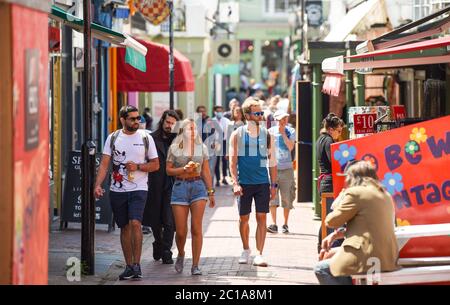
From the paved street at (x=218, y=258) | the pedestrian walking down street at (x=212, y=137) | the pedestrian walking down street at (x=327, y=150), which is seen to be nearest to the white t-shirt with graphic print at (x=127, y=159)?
the paved street at (x=218, y=258)

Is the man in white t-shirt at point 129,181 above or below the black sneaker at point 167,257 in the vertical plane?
above

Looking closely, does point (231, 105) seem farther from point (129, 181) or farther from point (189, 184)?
point (129, 181)

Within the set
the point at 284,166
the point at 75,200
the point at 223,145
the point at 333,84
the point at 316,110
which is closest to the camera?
Answer: the point at 75,200

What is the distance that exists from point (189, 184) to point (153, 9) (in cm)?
1032

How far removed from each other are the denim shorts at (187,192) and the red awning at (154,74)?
9.54 meters

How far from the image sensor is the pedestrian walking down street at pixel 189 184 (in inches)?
490

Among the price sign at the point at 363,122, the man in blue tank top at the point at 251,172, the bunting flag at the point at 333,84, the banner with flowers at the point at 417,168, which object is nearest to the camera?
the banner with flowers at the point at 417,168

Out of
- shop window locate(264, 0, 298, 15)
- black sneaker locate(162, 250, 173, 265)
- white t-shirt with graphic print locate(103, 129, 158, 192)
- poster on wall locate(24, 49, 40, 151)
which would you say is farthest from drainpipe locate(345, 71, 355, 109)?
shop window locate(264, 0, 298, 15)

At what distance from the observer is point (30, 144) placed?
8242mm

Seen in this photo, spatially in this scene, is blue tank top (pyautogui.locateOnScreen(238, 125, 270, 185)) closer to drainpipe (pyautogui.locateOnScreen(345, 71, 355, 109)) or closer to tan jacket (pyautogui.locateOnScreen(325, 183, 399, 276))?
tan jacket (pyautogui.locateOnScreen(325, 183, 399, 276))

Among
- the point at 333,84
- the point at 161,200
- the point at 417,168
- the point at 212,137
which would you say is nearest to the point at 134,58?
the point at 161,200

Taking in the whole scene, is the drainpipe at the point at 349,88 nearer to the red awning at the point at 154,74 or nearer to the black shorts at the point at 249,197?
the black shorts at the point at 249,197

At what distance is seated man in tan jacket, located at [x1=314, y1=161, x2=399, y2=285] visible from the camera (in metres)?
9.45
